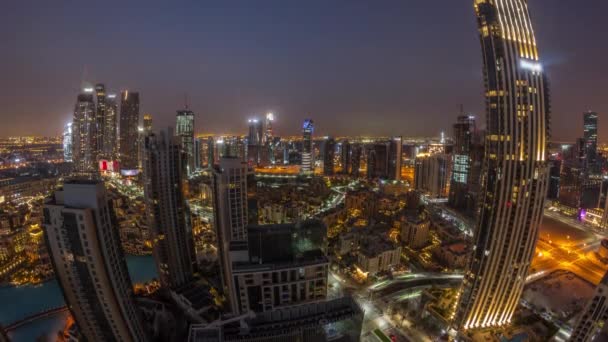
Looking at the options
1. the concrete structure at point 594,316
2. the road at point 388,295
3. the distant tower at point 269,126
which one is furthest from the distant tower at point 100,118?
the concrete structure at point 594,316

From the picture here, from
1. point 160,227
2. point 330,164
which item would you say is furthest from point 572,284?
point 330,164

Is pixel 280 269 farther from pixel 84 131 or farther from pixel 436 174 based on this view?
pixel 84 131

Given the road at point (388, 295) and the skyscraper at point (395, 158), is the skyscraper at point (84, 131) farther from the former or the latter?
the skyscraper at point (395, 158)

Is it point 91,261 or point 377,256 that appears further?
point 377,256

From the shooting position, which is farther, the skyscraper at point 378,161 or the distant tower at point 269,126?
the distant tower at point 269,126

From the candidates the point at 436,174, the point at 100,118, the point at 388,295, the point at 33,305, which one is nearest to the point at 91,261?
the point at 33,305

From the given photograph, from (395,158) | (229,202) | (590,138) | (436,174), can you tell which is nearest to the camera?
(229,202)

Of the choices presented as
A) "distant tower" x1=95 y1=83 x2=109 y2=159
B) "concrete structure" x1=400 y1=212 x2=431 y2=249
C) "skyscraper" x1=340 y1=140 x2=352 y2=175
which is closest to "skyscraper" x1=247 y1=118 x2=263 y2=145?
"skyscraper" x1=340 y1=140 x2=352 y2=175
